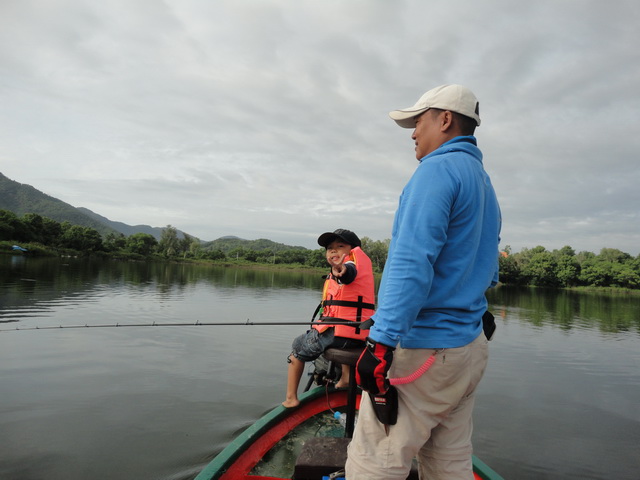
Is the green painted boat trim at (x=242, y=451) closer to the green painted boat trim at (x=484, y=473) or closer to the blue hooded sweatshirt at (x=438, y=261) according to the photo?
the green painted boat trim at (x=484, y=473)

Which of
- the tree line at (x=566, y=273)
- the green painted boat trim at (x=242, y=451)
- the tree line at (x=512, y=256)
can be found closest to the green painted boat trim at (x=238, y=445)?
the green painted boat trim at (x=242, y=451)

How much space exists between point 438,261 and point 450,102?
928 mm

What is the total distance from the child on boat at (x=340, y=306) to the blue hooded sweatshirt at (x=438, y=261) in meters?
2.23

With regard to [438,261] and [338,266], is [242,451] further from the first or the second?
[438,261]

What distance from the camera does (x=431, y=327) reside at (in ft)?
6.15

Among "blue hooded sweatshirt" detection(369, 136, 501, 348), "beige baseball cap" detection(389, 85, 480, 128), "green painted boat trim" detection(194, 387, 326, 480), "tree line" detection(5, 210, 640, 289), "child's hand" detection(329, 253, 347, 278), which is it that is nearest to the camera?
"blue hooded sweatshirt" detection(369, 136, 501, 348)

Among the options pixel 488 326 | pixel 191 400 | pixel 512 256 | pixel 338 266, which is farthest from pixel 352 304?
pixel 512 256

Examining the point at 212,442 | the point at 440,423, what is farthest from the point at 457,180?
the point at 212,442

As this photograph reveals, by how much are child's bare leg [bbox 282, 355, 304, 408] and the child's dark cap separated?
4.94ft

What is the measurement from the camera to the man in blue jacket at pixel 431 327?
179cm

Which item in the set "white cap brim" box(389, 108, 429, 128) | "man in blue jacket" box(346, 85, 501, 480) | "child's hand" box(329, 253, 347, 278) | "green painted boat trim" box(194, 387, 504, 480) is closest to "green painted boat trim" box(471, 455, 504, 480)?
"green painted boat trim" box(194, 387, 504, 480)

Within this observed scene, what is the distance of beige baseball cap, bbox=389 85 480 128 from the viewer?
6.91ft

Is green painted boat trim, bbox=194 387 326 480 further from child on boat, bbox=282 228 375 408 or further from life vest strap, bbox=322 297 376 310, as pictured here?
life vest strap, bbox=322 297 376 310

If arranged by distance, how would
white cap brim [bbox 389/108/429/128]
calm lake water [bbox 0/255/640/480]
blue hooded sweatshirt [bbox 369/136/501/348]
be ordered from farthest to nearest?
calm lake water [bbox 0/255/640/480] < white cap brim [bbox 389/108/429/128] < blue hooded sweatshirt [bbox 369/136/501/348]
